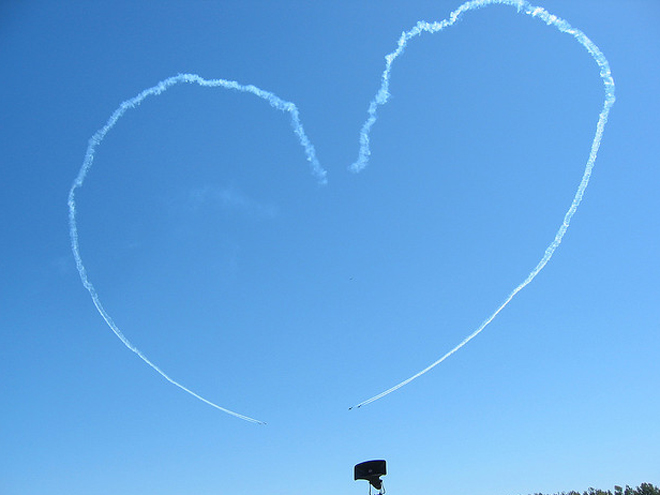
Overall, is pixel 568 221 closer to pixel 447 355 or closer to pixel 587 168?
pixel 587 168

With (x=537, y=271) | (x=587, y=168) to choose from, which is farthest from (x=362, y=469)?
(x=587, y=168)

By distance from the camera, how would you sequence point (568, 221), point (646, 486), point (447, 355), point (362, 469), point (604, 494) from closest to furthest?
point (362, 469) → point (568, 221) → point (447, 355) → point (646, 486) → point (604, 494)

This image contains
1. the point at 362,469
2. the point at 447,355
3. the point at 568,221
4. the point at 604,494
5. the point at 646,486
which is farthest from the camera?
the point at 604,494

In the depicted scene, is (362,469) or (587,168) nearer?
(362,469)

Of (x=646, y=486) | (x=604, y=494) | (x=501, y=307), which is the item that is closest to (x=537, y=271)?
(x=501, y=307)

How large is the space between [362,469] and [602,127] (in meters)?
21.1

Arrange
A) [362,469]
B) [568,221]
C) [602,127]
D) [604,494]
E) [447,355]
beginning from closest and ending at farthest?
[362,469] → [602,127] → [568,221] → [447,355] → [604,494]

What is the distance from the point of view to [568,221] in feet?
85.4

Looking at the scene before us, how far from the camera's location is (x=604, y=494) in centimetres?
10425

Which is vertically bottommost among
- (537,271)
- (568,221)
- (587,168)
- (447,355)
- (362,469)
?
(362,469)

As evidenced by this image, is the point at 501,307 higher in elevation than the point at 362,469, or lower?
higher

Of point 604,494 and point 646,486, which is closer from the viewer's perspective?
point 646,486

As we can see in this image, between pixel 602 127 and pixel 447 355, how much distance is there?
14.4 metres

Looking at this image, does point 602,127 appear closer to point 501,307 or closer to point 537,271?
point 537,271
